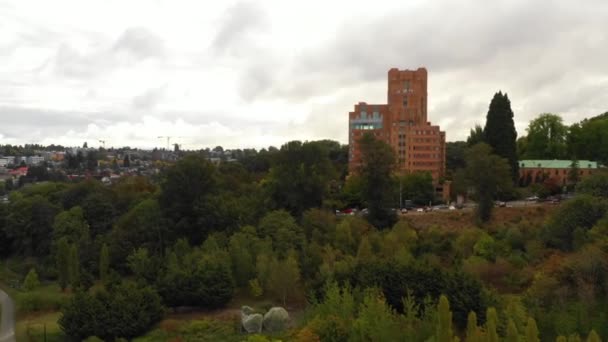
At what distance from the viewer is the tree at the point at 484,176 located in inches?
1670

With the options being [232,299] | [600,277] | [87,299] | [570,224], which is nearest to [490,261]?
[570,224]

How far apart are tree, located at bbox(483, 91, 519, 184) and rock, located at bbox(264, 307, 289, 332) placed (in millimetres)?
34480

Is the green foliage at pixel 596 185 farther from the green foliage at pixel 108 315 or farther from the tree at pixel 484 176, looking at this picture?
the green foliage at pixel 108 315

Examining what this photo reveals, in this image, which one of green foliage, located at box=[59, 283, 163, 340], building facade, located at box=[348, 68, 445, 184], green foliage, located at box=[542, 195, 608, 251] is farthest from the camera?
building facade, located at box=[348, 68, 445, 184]

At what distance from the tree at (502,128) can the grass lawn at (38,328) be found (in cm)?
4025

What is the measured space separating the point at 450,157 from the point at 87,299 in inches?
2741

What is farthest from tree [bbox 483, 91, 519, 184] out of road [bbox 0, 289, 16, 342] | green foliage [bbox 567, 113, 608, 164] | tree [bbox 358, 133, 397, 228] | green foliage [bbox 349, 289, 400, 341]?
road [bbox 0, 289, 16, 342]

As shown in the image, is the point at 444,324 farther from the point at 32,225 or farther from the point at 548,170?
the point at 548,170

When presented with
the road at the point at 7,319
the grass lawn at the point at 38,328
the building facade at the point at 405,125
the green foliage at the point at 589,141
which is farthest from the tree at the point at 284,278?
the green foliage at the point at 589,141

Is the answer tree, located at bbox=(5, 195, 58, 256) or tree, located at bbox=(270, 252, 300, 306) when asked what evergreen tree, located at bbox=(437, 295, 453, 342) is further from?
tree, located at bbox=(5, 195, 58, 256)

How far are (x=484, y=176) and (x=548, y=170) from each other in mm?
27433

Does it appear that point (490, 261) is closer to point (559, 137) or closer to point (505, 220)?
point (505, 220)

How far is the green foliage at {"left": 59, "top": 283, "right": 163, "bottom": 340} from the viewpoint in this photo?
85.1 ft

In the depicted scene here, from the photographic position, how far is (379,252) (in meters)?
35.5
